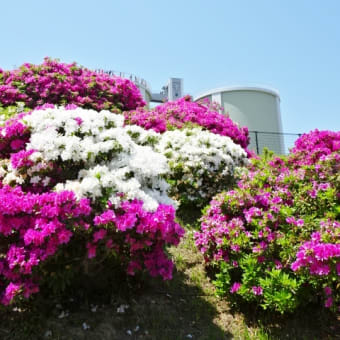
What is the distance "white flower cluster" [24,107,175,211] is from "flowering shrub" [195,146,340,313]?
3.25 ft

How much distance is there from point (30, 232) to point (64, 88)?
7017 millimetres

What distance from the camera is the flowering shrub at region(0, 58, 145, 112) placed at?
8.99 m

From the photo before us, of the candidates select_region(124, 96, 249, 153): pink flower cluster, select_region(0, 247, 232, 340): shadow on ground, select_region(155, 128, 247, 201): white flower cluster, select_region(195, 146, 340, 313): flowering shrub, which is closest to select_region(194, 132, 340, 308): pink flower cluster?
select_region(195, 146, 340, 313): flowering shrub

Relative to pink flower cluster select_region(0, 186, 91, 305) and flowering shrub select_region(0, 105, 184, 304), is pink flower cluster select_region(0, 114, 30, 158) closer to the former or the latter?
flowering shrub select_region(0, 105, 184, 304)

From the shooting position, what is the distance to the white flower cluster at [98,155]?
330 centimetres

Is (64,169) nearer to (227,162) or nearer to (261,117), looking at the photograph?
(227,162)

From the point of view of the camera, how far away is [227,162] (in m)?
6.82

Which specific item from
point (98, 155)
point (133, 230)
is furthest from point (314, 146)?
point (133, 230)

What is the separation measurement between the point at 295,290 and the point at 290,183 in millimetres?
1592

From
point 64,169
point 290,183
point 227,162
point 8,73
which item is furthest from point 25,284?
point 8,73

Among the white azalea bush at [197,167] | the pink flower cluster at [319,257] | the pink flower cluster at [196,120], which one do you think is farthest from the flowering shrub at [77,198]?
the pink flower cluster at [196,120]

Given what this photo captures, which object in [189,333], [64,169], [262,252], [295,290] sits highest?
[64,169]

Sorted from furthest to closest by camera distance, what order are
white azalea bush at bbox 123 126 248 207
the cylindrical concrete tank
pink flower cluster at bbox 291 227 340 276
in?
the cylindrical concrete tank < white azalea bush at bbox 123 126 248 207 < pink flower cluster at bbox 291 227 340 276

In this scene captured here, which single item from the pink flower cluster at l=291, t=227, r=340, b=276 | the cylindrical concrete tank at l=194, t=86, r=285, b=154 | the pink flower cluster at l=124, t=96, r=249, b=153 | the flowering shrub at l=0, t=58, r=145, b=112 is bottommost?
the pink flower cluster at l=291, t=227, r=340, b=276
